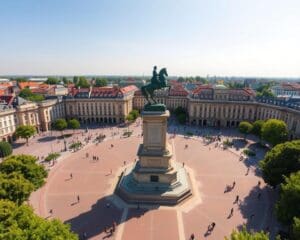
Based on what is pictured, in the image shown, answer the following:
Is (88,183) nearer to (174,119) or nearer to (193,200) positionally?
(193,200)

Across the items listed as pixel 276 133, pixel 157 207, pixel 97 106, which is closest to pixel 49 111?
pixel 97 106

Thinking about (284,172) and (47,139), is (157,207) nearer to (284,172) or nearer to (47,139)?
(284,172)

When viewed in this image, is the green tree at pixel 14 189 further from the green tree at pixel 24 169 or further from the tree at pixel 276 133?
the tree at pixel 276 133

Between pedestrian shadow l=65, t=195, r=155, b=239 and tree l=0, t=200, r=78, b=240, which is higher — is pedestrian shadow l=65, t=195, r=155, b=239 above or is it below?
below

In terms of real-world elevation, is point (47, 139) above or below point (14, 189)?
below

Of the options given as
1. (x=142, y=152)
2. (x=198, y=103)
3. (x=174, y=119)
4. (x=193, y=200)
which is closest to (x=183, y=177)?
(x=193, y=200)

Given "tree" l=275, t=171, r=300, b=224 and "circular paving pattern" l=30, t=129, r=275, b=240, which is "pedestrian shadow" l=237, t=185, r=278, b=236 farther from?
"tree" l=275, t=171, r=300, b=224

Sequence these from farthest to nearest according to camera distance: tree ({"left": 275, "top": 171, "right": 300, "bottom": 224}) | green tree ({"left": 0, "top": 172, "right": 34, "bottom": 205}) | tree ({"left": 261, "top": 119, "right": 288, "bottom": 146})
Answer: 1. tree ({"left": 261, "top": 119, "right": 288, "bottom": 146})
2. green tree ({"left": 0, "top": 172, "right": 34, "bottom": 205})
3. tree ({"left": 275, "top": 171, "right": 300, "bottom": 224})

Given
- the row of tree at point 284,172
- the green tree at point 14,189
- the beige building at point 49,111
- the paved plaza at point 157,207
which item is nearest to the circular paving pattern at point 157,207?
the paved plaza at point 157,207

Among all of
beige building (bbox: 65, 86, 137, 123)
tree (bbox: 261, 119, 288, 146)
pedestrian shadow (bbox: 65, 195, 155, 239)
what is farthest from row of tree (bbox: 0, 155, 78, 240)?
beige building (bbox: 65, 86, 137, 123)
